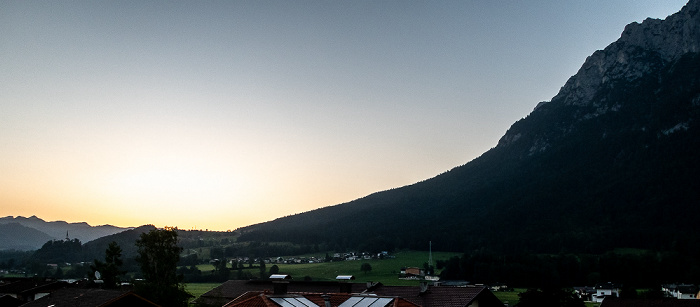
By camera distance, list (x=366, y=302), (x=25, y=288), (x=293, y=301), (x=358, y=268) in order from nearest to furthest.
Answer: (x=366, y=302), (x=293, y=301), (x=25, y=288), (x=358, y=268)

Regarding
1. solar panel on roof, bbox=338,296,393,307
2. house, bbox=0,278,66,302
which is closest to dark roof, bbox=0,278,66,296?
house, bbox=0,278,66,302

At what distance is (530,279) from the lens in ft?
415

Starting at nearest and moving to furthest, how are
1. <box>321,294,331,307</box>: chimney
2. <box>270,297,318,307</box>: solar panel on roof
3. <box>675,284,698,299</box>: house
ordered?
<box>270,297,318,307</box>: solar panel on roof < <box>321,294,331,307</box>: chimney < <box>675,284,698,299</box>: house

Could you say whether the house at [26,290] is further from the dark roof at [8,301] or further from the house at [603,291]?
the house at [603,291]

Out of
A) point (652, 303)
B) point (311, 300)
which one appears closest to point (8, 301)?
point (311, 300)

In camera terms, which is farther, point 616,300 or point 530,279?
point 530,279

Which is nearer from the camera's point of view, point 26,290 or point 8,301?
point 8,301

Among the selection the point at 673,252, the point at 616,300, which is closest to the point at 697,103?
the point at 673,252

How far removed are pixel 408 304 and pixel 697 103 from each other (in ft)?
619

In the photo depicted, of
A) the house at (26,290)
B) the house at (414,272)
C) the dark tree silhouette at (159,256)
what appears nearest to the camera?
the house at (26,290)

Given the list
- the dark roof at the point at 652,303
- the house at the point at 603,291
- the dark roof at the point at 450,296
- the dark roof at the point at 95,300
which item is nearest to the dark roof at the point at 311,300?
the dark roof at the point at 450,296

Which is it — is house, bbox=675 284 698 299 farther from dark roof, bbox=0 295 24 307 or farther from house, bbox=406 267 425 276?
dark roof, bbox=0 295 24 307

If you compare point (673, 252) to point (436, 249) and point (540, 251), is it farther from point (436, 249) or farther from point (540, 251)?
point (436, 249)

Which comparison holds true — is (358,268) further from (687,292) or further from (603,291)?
(687,292)
